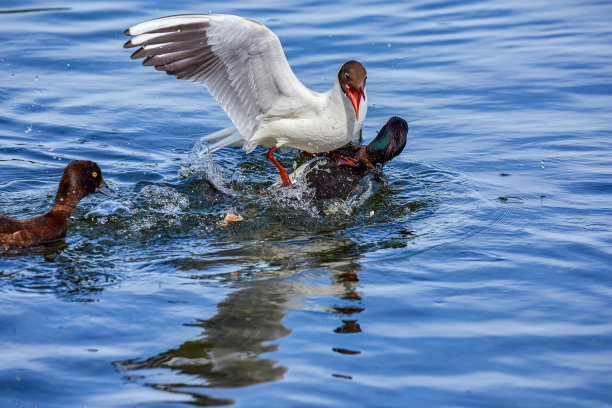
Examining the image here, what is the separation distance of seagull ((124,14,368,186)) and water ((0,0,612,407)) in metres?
0.57

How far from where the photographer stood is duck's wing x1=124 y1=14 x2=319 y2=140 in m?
5.96

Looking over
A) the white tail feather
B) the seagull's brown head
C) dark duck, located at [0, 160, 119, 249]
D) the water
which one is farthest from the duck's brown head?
the seagull's brown head

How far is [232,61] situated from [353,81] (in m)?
0.97

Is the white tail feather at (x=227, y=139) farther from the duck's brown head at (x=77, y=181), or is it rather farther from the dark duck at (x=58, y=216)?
the duck's brown head at (x=77, y=181)

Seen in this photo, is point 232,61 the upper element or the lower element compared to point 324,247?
upper

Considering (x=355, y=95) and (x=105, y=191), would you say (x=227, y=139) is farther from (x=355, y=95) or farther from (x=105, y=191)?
(x=105, y=191)

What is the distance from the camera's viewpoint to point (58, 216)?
5.63 m

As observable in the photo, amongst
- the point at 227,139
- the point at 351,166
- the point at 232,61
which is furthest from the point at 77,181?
the point at 351,166

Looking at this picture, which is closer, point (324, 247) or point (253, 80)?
point (324, 247)

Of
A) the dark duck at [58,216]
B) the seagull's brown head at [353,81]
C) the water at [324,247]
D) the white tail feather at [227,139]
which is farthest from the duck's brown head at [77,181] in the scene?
the seagull's brown head at [353,81]

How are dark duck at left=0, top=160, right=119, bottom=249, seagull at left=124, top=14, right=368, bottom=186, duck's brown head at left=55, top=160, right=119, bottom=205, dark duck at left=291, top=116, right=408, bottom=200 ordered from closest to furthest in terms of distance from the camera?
dark duck at left=0, top=160, right=119, bottom=249 → duck's brown head at left=55, top=160, right=119, bottom=205 → seagull at left=124, top=14, right=368, bottom=186 → dark duck at left=291, top=116, right=408, bottom=200

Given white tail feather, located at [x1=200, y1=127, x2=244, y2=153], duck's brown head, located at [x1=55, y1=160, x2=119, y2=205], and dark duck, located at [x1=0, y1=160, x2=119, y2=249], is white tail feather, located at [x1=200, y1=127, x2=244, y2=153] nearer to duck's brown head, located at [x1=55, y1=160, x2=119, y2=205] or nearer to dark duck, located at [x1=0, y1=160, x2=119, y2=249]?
dark duck, located at [x1=0, y1=160, x2=119, y2=249]

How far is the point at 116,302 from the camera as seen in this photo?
4570 mm

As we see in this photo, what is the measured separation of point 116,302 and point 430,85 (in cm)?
601
